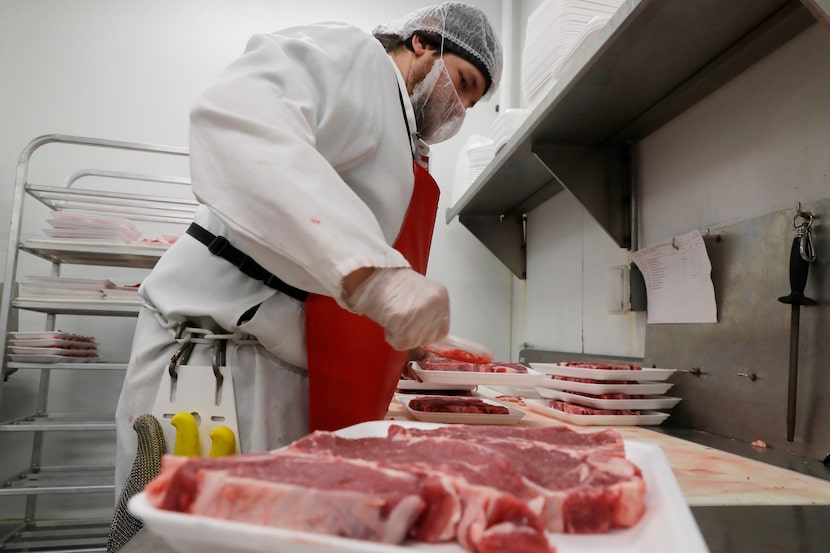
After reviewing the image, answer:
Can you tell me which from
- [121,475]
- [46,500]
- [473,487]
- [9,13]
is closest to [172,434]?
[121,475]

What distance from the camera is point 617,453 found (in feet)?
2.44

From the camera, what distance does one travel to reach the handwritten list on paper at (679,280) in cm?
155

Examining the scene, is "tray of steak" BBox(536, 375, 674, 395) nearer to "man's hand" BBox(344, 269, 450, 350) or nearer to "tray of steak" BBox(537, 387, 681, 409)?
"tray of steak" BBox(537, 387, 681, 409)

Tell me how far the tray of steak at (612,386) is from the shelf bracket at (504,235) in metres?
1.70

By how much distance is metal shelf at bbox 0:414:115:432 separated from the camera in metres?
2.53

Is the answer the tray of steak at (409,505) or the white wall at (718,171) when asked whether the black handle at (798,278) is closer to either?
the white wall at (718,171)

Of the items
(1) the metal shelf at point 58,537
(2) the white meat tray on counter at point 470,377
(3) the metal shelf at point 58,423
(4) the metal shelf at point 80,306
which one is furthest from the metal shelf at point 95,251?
(2) the white meat tray on counter at point 470,377

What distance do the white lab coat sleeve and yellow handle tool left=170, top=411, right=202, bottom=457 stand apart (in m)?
0.38

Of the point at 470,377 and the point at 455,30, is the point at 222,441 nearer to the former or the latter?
the point at 470,377

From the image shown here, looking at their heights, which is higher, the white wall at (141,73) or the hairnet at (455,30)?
the white wall at (141,73)

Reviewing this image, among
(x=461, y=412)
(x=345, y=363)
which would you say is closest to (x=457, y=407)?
(x=461, y=412)

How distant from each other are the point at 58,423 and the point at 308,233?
8.78 ft

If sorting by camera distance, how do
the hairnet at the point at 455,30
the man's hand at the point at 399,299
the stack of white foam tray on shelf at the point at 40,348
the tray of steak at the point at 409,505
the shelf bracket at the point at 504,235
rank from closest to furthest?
1. the tray of steak at the point at 409,505
2. the man's hand at the point at 399,299
3. the hairnet at the point at 455,30
4. the stack of white foam tray on shelf at the point at 40,348
5. the shelf bracket at the point at 504,235

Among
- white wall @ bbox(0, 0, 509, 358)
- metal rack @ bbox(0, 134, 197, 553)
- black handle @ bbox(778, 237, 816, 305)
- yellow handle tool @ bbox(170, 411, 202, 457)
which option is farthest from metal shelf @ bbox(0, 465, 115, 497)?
black handle @ bbox(778, 237, 816, 305)
